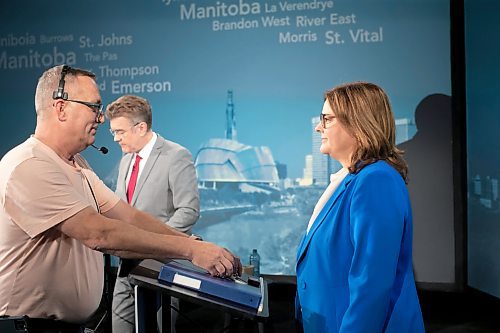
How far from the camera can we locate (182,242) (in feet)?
6.32

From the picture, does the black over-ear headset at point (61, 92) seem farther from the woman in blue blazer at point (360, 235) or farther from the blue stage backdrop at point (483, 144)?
the blue stage backdrop at point (483, 144)

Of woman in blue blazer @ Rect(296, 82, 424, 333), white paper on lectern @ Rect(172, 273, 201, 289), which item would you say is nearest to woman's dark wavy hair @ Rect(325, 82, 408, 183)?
woman in blue blazer @ Rect(296, 82, 424, 333)

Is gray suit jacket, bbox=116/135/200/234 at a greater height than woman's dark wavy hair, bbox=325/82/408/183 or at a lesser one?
lesser

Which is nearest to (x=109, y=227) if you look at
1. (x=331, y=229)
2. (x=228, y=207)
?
(x=331, y=229)

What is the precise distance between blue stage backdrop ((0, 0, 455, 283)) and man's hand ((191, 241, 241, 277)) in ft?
12.8

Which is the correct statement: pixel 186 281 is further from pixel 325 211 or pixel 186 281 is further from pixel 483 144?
pixel 483 144

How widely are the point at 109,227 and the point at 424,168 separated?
4164mm

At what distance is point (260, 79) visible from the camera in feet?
19.2

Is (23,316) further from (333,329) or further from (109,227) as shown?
(333,329)

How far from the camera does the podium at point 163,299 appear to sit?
1.57m

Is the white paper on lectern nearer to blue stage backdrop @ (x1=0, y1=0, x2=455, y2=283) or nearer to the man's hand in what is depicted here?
the man's hand

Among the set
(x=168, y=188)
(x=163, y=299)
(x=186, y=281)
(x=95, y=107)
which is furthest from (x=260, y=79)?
(x=186, y=281)

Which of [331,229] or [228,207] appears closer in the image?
[331,229]

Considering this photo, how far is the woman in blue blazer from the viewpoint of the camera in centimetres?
179
